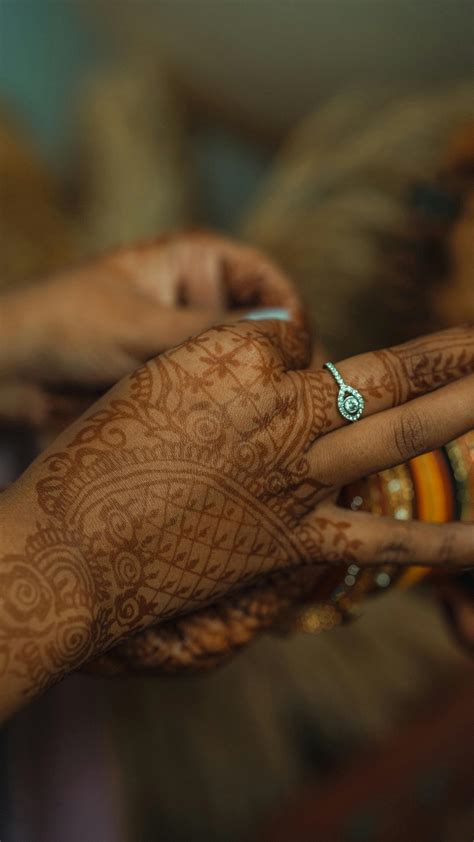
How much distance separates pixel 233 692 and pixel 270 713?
0.07 m

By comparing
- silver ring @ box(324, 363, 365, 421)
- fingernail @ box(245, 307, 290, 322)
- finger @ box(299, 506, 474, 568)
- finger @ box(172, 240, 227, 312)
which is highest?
finger @ box(172, 240, 227, 312)

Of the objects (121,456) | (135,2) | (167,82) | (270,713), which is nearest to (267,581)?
(121,456)

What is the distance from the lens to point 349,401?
58 cm

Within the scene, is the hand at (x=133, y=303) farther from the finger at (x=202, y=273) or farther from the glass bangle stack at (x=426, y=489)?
the glass bangle stack at (x=426, y=489)

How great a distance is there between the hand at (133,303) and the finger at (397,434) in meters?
0.30

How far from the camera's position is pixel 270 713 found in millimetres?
1276

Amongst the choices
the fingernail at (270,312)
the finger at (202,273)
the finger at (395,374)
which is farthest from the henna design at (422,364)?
the finger at (202,273)

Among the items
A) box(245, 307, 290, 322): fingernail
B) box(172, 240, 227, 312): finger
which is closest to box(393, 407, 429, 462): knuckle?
box(245, 307, 290, 322): fingernail

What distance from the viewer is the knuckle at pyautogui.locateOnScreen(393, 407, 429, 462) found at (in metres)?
0.58

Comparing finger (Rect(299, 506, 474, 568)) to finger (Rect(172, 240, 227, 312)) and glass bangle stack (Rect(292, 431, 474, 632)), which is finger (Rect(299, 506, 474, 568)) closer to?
glass bangle stack (Rect(292, 431, 474, 632))

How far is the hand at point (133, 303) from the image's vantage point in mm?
884

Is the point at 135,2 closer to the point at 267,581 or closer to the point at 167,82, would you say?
the point at 167,82

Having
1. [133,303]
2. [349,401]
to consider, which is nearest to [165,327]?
[133,303]

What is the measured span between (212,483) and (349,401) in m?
0.12
